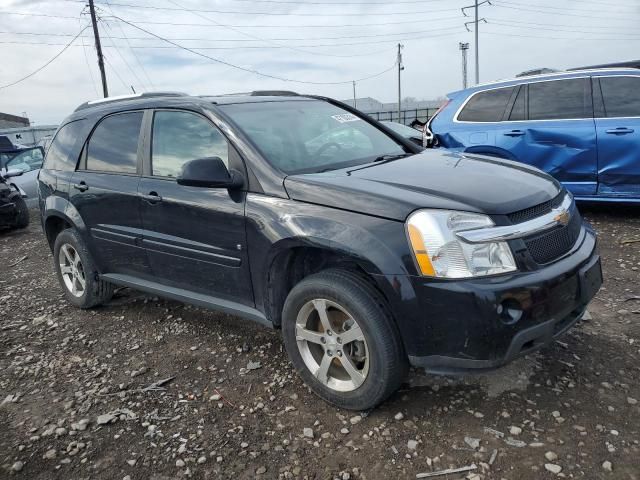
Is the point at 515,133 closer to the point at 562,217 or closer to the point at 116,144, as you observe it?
the point at 562,217

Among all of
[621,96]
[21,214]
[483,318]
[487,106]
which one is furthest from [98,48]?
[483,318]

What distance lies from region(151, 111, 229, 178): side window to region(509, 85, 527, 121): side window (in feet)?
14.0

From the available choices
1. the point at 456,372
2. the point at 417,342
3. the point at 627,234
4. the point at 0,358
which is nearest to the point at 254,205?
the point at 417,342

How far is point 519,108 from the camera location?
632cm

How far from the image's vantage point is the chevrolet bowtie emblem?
9.03ft

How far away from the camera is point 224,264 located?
326 centimetres

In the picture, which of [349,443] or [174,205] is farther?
[174,205]

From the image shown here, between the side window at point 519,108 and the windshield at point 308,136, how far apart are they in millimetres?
3016

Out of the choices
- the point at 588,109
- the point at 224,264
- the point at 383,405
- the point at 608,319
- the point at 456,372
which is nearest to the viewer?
the point at 456,372

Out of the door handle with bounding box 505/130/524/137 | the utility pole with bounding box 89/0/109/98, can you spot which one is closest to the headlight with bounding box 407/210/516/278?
the door handle with bounding box 505/130/524/137

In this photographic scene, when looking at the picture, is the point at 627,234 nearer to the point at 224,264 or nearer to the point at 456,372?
the point at 456,372

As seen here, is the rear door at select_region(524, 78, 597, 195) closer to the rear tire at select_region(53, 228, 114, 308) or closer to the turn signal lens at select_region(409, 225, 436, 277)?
Answer: the turn signal lens at select_region(409, 225, 436, 277)

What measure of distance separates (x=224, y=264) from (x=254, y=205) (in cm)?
46

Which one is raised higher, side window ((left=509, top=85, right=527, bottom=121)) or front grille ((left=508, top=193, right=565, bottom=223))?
side window ((left=509, top=85, right=527, bottom=121))
